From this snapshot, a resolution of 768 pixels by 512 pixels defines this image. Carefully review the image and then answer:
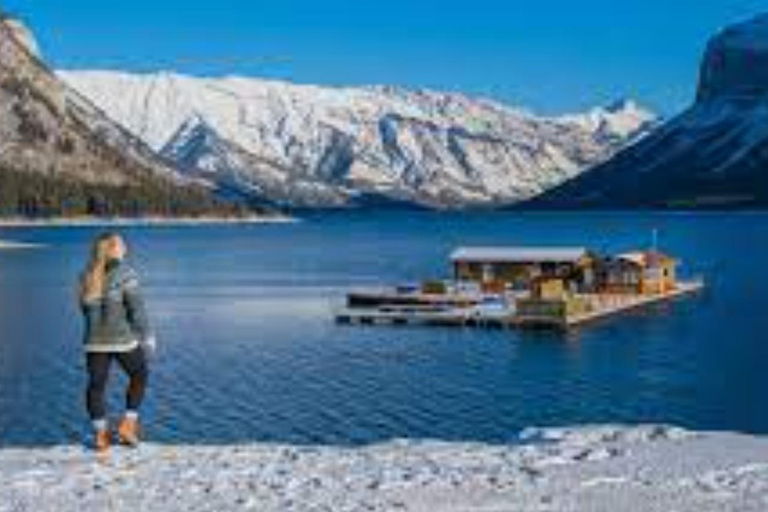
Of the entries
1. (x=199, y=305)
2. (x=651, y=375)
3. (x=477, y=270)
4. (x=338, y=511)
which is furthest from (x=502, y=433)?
(x=477, y=270)

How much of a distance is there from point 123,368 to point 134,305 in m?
1.22

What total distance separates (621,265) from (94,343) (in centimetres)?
12319

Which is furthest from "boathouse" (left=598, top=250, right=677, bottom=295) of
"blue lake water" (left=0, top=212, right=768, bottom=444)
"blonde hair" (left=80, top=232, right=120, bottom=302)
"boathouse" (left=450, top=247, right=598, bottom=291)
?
"blonde hair" (left=80, top=232, right=120, bottom=302)

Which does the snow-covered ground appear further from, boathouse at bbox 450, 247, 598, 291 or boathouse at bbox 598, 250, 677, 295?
boathouse at bbox 598, 250, 677, 295

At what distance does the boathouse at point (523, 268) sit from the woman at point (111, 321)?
11641cm

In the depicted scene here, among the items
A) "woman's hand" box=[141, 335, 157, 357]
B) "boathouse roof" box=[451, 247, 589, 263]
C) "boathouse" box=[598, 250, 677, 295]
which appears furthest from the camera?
"boathouse roof" box=[451, 247, 589, 263]

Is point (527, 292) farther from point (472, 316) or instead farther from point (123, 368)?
point (123, 368)

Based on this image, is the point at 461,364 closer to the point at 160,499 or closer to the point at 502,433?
the point at 502,433

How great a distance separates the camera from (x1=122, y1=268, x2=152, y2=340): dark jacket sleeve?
86.0 feet

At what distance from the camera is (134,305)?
86.6ft

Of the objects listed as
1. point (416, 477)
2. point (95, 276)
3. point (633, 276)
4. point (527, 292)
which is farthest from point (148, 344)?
point (633, 276)

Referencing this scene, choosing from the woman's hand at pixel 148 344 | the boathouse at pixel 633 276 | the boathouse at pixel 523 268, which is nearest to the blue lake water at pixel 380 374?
the boathouse at pixel 633 276

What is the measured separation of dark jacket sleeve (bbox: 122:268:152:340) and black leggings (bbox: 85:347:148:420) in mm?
325

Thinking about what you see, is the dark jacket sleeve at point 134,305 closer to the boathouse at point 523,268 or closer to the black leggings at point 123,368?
the black leggings at point 123,368
